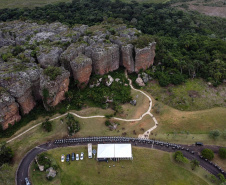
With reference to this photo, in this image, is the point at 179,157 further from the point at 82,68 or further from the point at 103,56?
the point at 103,56

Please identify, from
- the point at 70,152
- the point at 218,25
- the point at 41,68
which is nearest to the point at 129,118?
the point at 70,152

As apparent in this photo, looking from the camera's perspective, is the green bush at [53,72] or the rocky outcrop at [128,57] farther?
the rocky outcrop at [128,57]

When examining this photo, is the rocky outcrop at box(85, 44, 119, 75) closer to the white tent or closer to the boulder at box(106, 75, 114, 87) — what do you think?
the boulder at box(106, 75, 114, 87)

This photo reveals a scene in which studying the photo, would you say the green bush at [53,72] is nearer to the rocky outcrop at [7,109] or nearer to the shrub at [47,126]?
the rocky outcrop at [7,109]

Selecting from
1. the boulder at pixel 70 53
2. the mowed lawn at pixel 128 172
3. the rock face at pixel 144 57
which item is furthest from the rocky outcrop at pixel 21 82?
the rock face at pixel 144 57

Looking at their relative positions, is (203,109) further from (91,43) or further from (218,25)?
(218,25)
